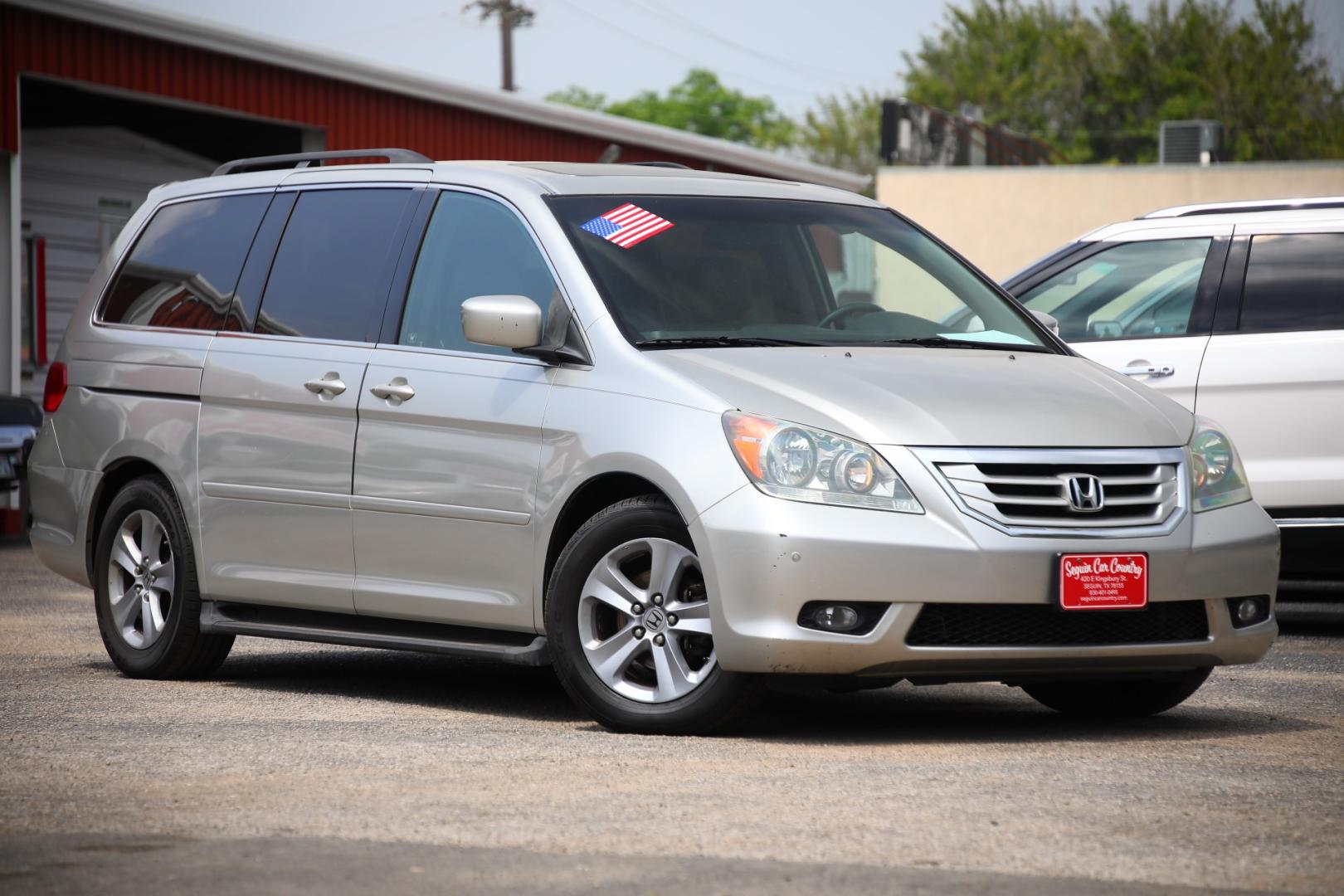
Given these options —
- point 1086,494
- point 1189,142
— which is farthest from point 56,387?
point 1189,142

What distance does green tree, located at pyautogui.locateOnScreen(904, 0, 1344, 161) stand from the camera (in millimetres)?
67438

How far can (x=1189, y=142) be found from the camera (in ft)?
126

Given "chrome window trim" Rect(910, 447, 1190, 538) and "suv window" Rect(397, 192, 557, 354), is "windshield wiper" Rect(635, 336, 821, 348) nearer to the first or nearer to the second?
"suv window" Rect(397, 192, 557, 354)

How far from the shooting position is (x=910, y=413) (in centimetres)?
610

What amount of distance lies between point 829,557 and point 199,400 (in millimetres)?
2985

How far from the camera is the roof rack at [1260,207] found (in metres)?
9.61

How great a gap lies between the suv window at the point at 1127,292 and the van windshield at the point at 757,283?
87.0 inches

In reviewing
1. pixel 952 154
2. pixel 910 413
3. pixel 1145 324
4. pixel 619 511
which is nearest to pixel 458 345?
pixel 619 511

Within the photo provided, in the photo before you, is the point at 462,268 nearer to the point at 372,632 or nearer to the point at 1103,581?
the point at 372,632

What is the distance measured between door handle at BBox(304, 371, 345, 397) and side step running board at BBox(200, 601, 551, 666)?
0.78 meters

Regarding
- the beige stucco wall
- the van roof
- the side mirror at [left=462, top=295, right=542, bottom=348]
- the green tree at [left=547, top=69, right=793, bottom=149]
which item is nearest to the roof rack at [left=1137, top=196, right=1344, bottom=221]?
the van roof

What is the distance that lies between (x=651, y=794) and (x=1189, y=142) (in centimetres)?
3527

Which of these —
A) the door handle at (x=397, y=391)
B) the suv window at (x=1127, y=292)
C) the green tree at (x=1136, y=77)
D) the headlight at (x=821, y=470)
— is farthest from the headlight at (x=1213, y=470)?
the green tree at (x=1136, y=77)

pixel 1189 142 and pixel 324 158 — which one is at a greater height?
pixel 1189 142
